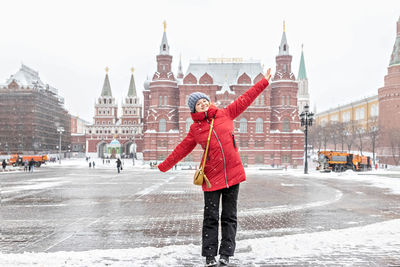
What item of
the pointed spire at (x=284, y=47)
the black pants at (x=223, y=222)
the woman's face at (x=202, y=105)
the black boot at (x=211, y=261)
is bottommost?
the black boot at (x=211, y=261)

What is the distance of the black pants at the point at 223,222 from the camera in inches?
155

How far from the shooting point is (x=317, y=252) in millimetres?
4461

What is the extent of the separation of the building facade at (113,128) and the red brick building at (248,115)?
2811cm

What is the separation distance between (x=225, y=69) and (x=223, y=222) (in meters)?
54.3

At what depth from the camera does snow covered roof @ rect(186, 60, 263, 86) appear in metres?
55.2

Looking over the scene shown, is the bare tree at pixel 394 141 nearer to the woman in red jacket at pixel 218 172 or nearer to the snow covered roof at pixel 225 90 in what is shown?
the snow covered roof at pixel 225 90

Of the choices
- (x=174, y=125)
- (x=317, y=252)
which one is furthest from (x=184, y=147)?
(x=174, y=125)

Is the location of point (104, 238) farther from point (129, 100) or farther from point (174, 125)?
point (129, 100)

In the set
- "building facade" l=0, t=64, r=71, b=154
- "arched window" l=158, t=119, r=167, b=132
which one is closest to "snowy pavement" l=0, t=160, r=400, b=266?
"arched window" l=158, t=119, r=167, b=132

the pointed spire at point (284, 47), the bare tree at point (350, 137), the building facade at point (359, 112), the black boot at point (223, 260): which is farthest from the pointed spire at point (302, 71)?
the black boot at point (223, 260)

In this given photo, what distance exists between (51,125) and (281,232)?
253ft

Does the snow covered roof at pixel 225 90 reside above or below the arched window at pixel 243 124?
above

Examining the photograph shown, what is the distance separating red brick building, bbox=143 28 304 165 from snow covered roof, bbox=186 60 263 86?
1.00 metres

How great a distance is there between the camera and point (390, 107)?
63.7 m
